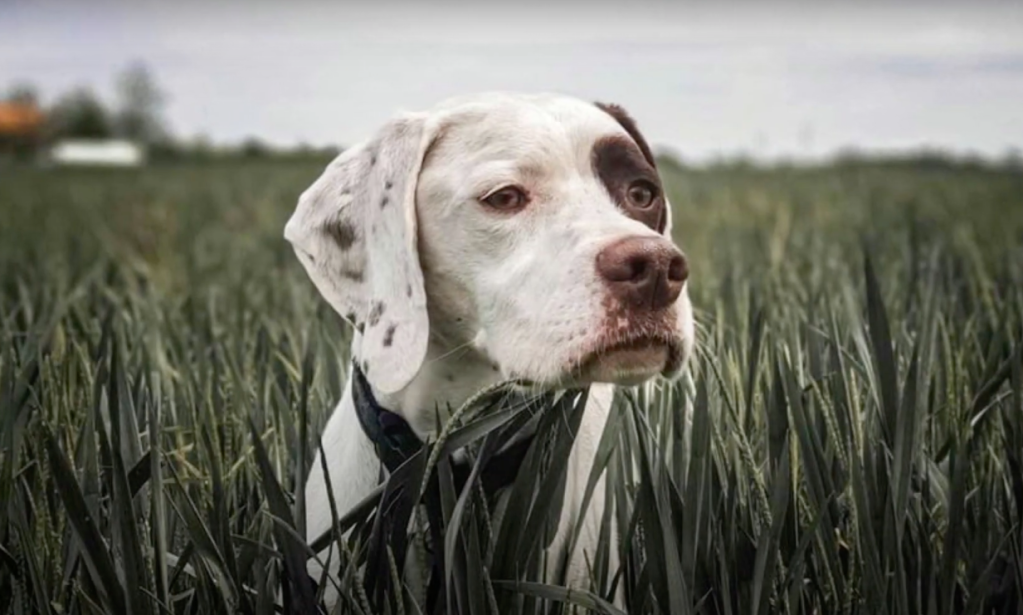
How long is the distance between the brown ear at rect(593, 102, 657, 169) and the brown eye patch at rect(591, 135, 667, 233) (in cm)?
A: 15

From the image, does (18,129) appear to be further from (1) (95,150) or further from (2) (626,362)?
(2) (626,362)

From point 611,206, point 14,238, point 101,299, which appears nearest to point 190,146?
point 14,238

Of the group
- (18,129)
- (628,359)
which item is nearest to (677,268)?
(628,359)

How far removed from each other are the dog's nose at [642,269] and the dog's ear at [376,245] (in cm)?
42

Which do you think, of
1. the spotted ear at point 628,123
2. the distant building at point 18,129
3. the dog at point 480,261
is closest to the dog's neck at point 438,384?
the dog at point 480,261

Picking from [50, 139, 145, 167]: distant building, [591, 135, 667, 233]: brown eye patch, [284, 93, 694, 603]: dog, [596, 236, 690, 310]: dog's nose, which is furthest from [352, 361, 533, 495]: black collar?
[50, 139, 145, 167]: distant building

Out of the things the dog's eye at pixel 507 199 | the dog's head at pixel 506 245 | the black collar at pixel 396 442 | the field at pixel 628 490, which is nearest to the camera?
the field at pixel 628 490

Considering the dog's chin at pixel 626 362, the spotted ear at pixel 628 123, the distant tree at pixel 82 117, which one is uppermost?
the spotted ear at pixel 628 123

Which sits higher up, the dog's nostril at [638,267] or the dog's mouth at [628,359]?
the dog's nostril at [638,267]

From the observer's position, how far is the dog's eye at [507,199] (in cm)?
237

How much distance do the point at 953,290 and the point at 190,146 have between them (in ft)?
83.3

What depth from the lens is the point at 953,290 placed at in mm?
3943

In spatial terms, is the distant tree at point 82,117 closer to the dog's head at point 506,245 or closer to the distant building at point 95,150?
the distant building at point 95,150

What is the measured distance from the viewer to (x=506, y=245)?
233cm
